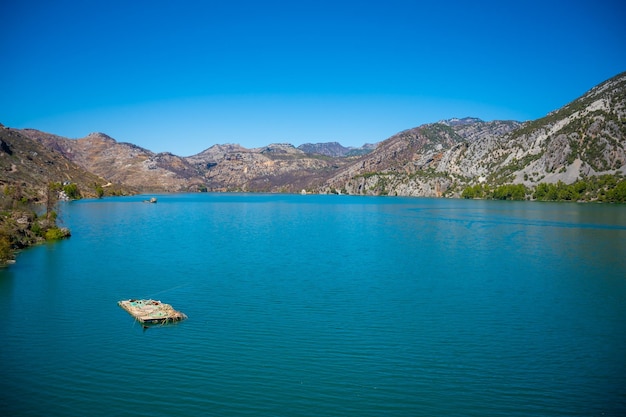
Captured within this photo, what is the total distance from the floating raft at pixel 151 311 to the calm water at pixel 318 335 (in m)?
0.75

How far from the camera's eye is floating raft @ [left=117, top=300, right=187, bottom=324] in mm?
28516

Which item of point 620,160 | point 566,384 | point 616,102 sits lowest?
point 566,384

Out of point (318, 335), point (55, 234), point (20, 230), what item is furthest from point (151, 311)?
point (55, 234)

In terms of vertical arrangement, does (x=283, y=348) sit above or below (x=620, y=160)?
below

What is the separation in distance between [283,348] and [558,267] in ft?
116

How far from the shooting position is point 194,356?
77.0ft

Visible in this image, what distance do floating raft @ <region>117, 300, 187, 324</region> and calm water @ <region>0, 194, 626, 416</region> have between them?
75 centimetres

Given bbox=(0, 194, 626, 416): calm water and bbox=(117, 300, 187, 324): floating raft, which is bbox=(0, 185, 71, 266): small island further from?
bbox=(117, 300, 187, 324): floating raft

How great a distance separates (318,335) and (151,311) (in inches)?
438

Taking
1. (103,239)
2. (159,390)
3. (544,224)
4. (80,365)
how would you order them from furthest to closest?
(544,224) < (103,239) < (80,365) < (159,390)

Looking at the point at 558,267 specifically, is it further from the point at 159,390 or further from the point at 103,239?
the point at 103,239

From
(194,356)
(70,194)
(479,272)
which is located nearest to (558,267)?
(479,272)

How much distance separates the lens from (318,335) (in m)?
26.7

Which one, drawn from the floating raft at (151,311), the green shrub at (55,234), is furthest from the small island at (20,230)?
the floating raft at (151,311)
